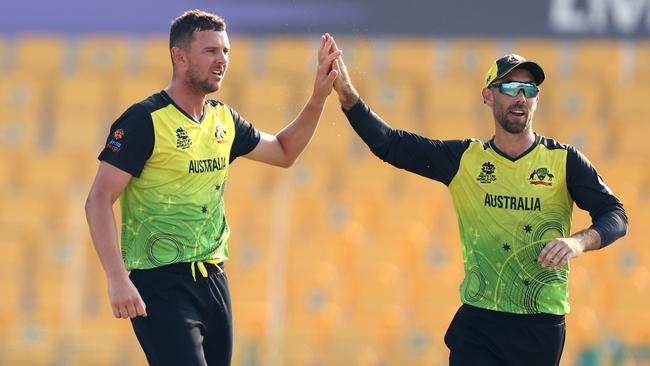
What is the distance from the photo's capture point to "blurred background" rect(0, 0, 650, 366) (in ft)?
37.5

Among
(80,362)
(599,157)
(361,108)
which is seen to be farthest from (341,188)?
(361,108)

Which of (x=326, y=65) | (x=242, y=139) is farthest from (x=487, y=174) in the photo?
(x=242, y=139)

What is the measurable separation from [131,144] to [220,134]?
51 centimetres

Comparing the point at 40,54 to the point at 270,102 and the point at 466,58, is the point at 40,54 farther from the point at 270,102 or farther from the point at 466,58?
the point at 466,58

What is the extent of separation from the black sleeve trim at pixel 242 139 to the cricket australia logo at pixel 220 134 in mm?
100

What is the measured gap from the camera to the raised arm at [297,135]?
6043 millimetres

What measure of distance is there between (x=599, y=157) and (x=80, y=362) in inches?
228

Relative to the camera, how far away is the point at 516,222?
5.73m

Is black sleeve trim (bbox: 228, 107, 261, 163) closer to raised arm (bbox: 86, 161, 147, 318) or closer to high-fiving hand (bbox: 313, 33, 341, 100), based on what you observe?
high-fiving hand (bbox: 313, 33, 341, 100)

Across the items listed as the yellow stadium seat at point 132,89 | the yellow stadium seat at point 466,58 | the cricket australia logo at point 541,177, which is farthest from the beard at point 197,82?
the yellow stadium seat at point 466,58

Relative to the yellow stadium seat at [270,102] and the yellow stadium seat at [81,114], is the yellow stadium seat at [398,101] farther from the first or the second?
the yellow stadium seat at [81,114]

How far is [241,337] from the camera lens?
10883 millimetres

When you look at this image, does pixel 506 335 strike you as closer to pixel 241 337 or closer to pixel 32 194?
pixel 241 337

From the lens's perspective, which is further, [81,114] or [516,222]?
[81,114]
